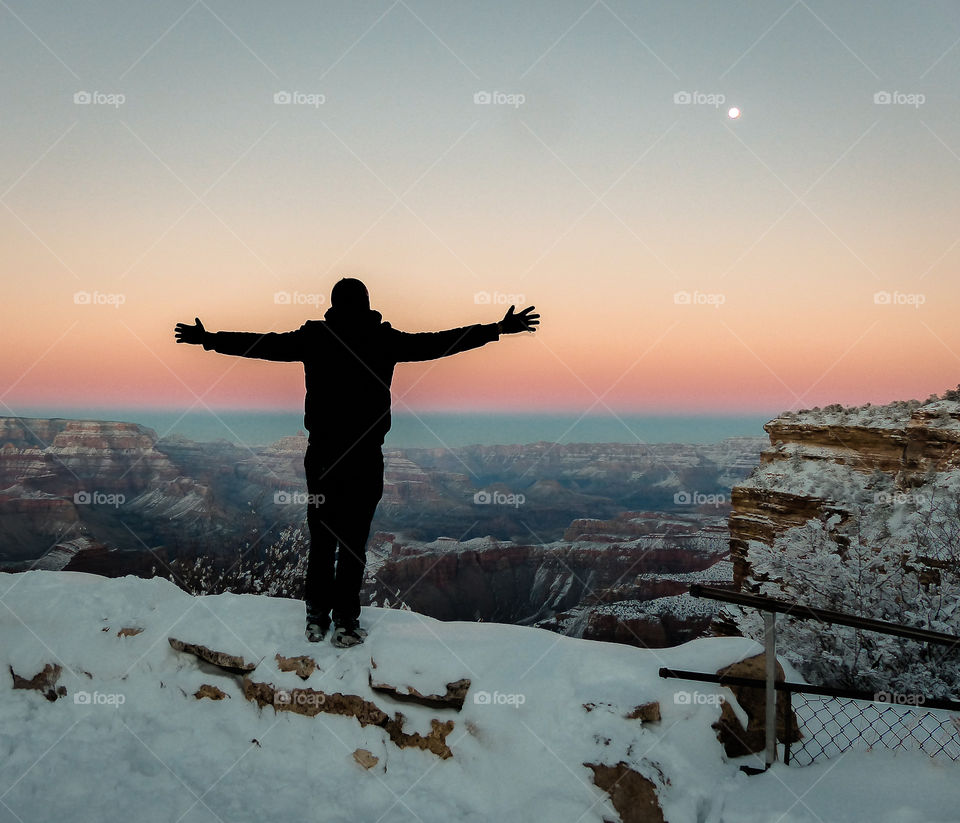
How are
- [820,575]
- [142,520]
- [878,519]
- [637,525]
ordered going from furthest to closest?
1. [637,525]
2. [142,520]
3. [878,519]
4. [820,575]

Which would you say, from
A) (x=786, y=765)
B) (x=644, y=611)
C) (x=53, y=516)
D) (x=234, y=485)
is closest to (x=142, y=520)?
(x=53, y=516)

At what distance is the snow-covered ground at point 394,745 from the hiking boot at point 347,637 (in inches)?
2.0

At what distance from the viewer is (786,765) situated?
3051 millimetres

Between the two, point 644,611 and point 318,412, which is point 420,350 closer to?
point 318,412

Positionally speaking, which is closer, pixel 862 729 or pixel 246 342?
pixel 862 729

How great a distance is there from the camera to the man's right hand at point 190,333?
384cm

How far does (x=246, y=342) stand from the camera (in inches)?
151

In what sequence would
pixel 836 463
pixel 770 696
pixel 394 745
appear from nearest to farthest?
1. pixel 770 696
2. pixel 394 745
3. pixel 836 463

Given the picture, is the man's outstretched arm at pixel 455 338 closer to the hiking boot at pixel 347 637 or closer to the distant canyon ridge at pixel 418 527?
the hiking boot at pixel 347 637

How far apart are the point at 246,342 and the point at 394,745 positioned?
8.77 feet

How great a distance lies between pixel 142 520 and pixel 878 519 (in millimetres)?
53576

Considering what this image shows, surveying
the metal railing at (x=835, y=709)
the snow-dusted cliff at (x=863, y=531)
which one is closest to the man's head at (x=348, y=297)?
the metal railing at (x=835, y=709)

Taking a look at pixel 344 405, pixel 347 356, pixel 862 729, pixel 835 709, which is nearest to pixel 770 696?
pixel 862 729

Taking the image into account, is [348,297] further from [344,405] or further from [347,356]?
[344,405]
